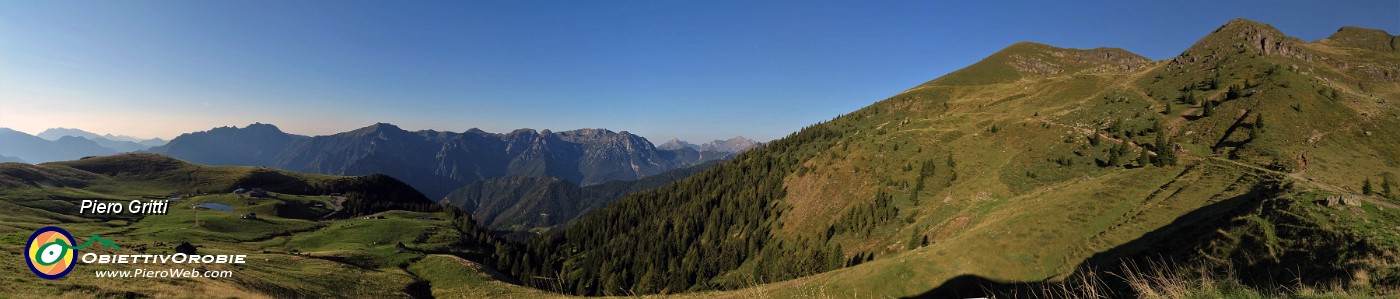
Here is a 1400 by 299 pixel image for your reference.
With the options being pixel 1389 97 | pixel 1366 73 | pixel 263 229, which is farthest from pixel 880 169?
pixel 263 229

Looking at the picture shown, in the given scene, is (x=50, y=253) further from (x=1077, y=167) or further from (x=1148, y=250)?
(x=1077, y=167)

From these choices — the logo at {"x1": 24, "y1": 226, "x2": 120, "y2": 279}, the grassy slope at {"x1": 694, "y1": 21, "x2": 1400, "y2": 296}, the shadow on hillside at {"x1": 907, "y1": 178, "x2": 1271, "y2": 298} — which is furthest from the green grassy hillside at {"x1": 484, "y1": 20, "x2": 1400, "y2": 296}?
the logo at {"x1": 24, "y1": 226, "x2": 120, "y2": 279}

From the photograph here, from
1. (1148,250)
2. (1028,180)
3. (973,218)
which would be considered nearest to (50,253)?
(1148,250)

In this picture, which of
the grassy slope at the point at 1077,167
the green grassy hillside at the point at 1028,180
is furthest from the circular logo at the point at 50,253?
the grassy slope at the point at 1077,167

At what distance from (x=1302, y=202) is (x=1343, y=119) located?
43.8m

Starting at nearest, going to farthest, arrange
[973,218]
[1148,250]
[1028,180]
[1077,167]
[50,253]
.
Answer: [50,253]
[1148,250]
[973,218]
[1077,167]
[1028,180]

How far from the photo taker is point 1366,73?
90562 millimetres

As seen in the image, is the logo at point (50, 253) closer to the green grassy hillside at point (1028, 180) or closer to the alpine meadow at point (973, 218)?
the alpine meadow at point (973, 218)

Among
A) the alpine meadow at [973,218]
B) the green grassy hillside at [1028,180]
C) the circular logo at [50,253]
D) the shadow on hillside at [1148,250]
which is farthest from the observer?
the green grassy hillside at [1028,180]

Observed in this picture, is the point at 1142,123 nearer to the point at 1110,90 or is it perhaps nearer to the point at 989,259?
the point at 1110,90

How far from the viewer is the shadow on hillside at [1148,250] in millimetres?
24078

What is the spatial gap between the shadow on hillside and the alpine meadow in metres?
0.21

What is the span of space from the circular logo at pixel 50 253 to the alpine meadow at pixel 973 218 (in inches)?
4.9

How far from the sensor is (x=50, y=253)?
23203mm
